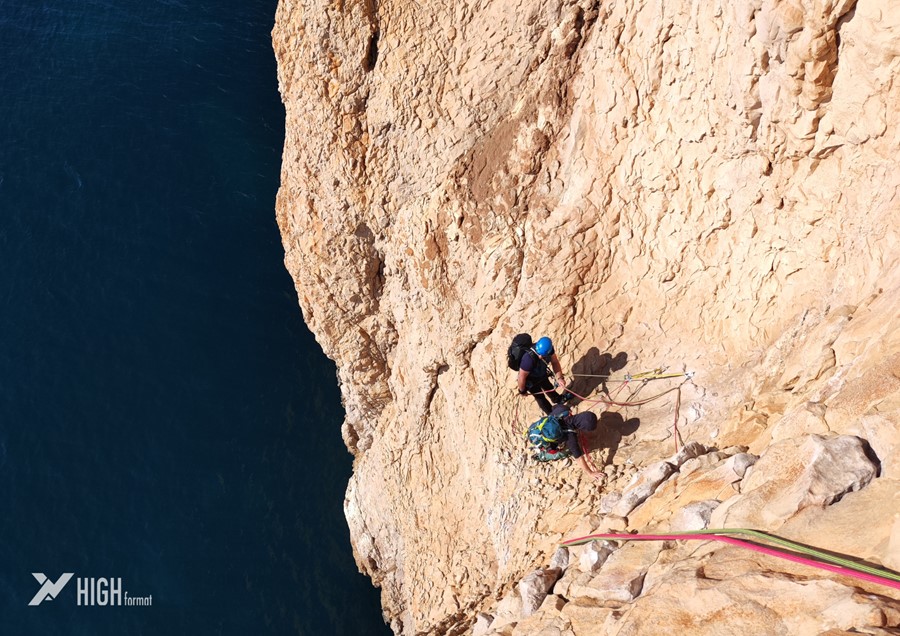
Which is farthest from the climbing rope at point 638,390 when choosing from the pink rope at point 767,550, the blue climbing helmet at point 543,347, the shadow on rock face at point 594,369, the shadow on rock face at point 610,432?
the pink rope at point 767,550

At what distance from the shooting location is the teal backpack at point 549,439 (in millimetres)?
12797

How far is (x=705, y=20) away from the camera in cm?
1125

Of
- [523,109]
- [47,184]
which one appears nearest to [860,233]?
[523,109]

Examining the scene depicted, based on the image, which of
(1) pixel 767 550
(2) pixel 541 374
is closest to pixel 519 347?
(2) pixel 541 374

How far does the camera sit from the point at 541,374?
533 inches

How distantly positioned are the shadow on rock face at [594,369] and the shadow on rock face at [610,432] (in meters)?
0.57

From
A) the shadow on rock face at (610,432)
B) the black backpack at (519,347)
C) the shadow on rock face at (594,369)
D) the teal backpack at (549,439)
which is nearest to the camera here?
the teal backpack at (549,439)

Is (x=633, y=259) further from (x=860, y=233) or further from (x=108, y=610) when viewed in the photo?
(x=108, y=610)

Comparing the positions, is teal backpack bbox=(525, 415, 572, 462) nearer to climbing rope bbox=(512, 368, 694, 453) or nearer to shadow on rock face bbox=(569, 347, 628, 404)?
climbing rope bbox=(512, 368, 694, 453)

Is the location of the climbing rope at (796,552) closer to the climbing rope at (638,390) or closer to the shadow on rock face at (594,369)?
the climbing rope at (638,390)

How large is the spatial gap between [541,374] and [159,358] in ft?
54.0

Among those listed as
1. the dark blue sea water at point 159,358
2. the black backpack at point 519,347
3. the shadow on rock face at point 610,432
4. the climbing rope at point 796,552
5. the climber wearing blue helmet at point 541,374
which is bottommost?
the climbing rope at point 796,552

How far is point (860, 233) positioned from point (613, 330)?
17.0ft

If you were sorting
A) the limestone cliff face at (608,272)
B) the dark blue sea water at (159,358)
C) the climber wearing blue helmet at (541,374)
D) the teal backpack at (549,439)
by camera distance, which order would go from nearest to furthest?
the limestone cliff face at (608,272) < the teal backpack at (549,439) < the climber wearing blue helmet at (541,374) < the dark blue sea water at (159,358)
